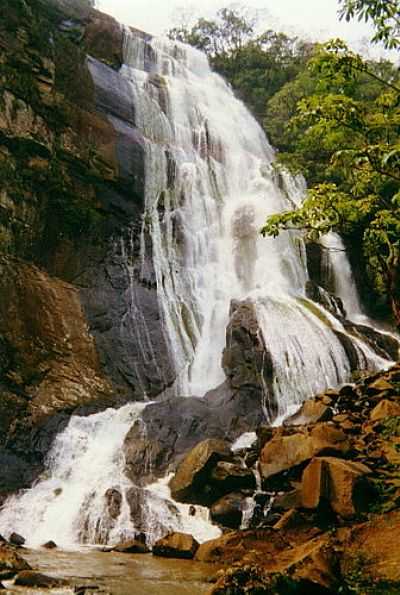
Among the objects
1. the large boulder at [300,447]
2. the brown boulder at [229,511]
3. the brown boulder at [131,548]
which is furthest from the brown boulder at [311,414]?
the brown boulder at [131,548]

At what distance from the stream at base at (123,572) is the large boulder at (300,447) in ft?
8.95

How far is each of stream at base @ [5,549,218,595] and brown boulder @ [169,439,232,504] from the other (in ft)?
7.41

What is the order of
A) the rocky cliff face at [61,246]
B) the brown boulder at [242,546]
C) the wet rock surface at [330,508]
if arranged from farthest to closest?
the rocky cliff face at [61,246] < the brown boulder at [242,546] < the wet rock surface at [330,508]

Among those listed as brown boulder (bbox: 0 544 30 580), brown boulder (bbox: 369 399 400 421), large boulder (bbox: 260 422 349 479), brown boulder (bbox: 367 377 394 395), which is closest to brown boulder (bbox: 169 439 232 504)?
large boulder (bbox: 260 422 349 479)

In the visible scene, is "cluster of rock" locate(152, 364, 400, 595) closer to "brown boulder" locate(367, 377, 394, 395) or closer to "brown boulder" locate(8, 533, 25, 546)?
"brown boulder" locate(367, 377, 394, 395)

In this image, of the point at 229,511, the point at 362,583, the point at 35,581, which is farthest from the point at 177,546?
the point at 362,583

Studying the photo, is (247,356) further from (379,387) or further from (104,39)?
(104,39)

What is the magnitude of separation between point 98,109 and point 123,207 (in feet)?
16.8

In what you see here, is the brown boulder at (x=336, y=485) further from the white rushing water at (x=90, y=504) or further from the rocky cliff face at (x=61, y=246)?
the rocky cliff face at (x=61, y=246)

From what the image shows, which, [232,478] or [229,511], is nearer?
[229,511]

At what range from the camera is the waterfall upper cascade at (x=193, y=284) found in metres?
11.2

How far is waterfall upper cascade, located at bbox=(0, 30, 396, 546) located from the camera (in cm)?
1116

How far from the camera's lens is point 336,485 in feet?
29.0

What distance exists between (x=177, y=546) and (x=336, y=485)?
2.66m
